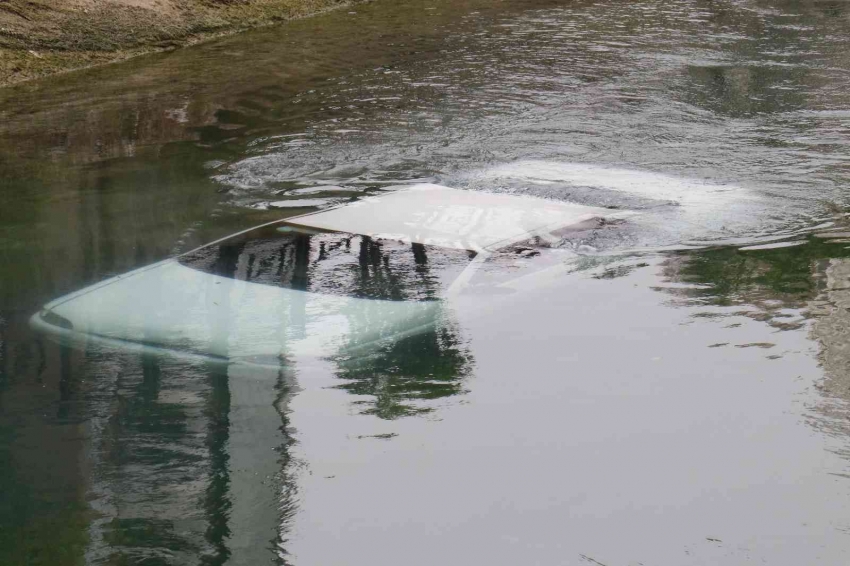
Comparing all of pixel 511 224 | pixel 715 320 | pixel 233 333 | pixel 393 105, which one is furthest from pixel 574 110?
pixel 233 333

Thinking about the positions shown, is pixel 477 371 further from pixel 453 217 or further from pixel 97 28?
pixel 97 28

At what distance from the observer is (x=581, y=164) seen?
7.26 meters

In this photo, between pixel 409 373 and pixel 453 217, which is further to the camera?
pixel 453 217

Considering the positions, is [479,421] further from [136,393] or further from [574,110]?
[574,110]

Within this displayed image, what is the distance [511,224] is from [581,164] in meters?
2.02

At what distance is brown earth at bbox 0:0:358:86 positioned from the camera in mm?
11398

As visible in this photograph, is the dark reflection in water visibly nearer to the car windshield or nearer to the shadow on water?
the car windshield

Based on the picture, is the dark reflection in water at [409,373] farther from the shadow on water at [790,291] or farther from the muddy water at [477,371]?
the shadow on water at [790,291]

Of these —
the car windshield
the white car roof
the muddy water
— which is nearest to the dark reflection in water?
the muddy water

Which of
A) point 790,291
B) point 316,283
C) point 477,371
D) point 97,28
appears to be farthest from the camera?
point 97,28

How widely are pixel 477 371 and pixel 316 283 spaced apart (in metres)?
0.97

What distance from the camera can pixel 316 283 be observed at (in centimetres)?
474

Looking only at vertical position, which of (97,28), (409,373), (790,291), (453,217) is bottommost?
(409,373)

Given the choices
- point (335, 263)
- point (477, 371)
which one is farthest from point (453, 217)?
point (477, 371)
